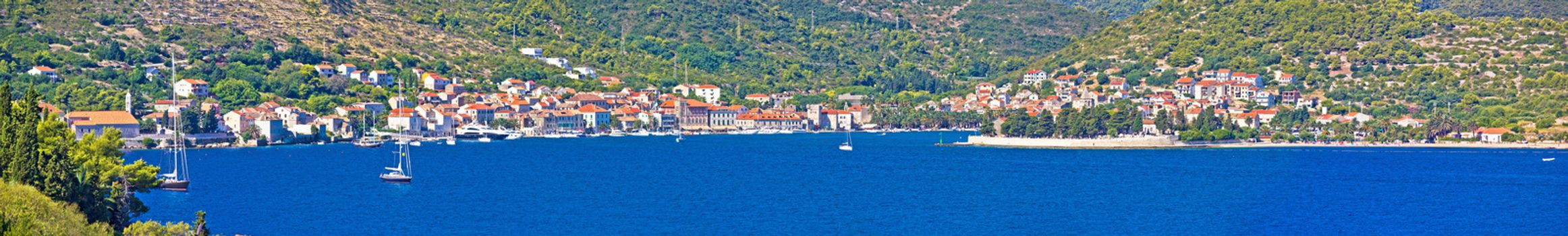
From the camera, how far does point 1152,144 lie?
83562mm

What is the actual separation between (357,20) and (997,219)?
91.1 metres

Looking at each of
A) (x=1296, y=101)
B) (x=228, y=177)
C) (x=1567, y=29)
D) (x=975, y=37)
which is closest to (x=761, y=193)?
(x=228, y=177)

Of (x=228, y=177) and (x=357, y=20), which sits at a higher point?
(x=357, y=20)

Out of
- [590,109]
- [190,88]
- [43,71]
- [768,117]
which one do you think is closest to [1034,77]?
[768,117]

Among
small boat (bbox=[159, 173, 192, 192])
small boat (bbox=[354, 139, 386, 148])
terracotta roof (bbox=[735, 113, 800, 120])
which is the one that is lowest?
small boat (bbox=[159, 173, 192, 192])

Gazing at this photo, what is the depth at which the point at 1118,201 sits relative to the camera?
49.0 m

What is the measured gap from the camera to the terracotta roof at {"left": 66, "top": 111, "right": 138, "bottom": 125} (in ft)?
252

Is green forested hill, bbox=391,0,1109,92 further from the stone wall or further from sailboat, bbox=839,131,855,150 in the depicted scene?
the stone wall

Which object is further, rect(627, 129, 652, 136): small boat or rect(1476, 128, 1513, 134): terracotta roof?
rect(627, 129, 652, 136): small boat

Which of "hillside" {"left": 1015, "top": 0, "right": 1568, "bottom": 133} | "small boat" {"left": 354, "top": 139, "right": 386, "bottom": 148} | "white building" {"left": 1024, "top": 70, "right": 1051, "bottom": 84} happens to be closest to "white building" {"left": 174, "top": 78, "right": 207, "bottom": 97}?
"small boat" {"left": 354, "top": 139, "right": 386, "bottom": 148}

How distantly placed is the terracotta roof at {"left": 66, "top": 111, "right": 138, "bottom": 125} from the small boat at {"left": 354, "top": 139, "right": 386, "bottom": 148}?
9.10 meters

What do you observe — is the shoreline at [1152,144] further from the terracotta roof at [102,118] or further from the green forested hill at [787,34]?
the green forested hill at [787,34]

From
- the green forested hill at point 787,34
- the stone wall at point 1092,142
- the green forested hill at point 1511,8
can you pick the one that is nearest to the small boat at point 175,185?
the stone wall at point 1092,142

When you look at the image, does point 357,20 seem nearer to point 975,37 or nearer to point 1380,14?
point 975,37
